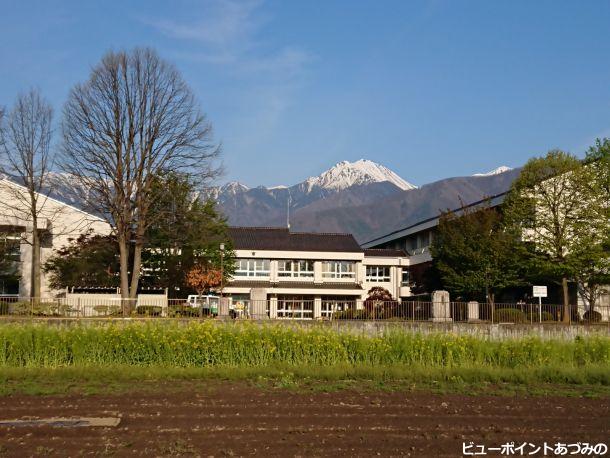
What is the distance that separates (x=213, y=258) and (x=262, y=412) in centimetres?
3948

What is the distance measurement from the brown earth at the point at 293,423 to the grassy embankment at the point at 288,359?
66.0 inches

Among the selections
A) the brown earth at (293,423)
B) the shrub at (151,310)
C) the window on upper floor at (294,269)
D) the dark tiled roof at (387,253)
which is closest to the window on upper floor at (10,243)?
the shrub at (151,310)

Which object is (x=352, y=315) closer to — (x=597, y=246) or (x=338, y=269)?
(x=597, y=246)

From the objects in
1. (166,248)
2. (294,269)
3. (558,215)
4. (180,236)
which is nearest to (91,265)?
(166,248)

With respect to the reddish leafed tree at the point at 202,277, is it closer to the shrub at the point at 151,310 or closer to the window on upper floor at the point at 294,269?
the shrub at the point at 151,310

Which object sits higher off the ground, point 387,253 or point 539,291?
point 387,253

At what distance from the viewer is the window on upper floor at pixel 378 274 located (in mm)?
65000

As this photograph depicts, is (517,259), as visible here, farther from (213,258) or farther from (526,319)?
(213,258)

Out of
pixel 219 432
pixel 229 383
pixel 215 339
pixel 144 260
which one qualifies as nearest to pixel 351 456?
pixel 219 432

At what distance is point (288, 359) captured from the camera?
62.8 feet

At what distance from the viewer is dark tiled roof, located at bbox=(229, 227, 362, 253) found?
A: 2440 inches

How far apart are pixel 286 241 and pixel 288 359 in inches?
1761

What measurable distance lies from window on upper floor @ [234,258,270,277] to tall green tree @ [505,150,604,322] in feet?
74.2

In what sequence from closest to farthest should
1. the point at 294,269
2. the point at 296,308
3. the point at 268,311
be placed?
1. the point at 268,311
2. the point at 296,308
3. the point at 294,269
